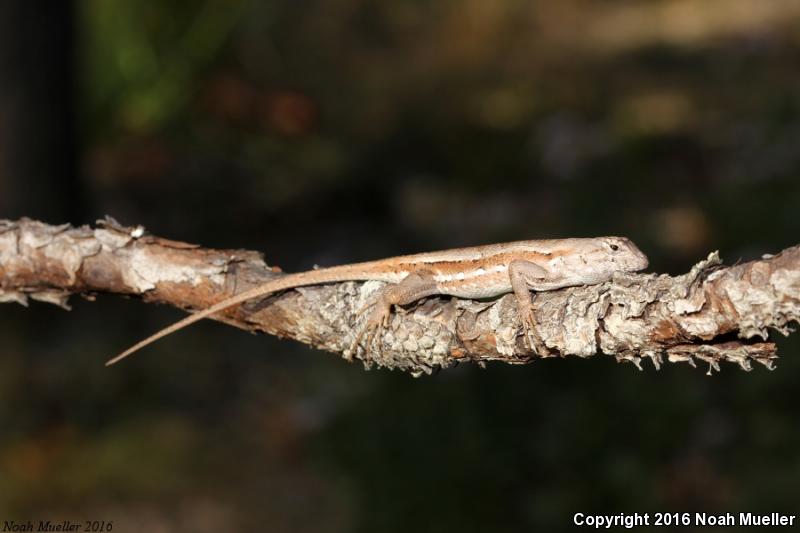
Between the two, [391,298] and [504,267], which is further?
[504,267]

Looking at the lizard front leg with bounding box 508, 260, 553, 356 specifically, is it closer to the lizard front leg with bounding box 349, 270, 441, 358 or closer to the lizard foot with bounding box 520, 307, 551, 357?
the lizard foot with bounding box 520, 307, 551, 357

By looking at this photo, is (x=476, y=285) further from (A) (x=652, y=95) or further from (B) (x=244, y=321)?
(A) (x=652, y=95)

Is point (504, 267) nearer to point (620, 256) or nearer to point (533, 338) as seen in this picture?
point (620, 256)

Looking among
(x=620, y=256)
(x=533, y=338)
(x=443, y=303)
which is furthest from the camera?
(x=620, y=256)

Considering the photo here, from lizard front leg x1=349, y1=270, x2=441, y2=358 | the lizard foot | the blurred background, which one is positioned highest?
the blurred background

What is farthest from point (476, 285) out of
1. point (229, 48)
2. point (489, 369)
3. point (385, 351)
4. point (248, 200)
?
point (229, 48)

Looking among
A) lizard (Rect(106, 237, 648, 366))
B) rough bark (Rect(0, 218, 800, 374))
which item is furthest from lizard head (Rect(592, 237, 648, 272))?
rough bark (Rect(0, 218, 800, 374))

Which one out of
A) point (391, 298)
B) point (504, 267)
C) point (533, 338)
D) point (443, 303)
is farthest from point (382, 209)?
point (533, 338)
